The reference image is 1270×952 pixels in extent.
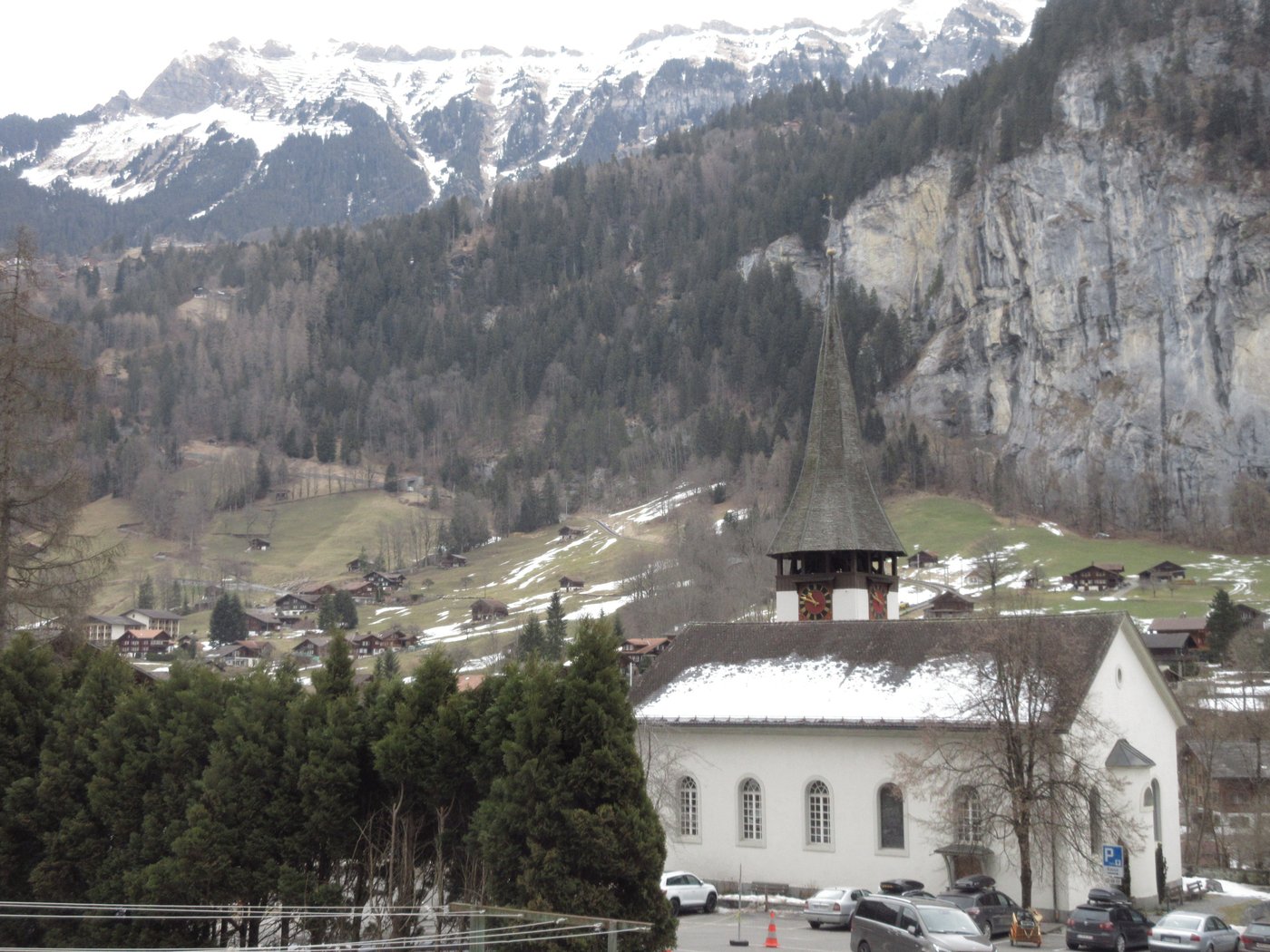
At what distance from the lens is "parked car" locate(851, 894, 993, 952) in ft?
83.0

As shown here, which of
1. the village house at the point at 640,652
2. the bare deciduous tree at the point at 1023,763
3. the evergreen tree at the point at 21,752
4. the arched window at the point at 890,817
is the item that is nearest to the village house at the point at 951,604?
the village house at the point at 640,652

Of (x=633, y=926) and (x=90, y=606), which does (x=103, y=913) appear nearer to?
(x=90, y=606)

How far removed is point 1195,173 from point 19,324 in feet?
544

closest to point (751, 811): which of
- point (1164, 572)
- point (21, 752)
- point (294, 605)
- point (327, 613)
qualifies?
point (21, 752)

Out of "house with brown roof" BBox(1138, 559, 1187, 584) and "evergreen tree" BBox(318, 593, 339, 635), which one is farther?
"evergreen tree" BBox(318, 593, 339, 635)

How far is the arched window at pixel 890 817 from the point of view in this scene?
135 ft

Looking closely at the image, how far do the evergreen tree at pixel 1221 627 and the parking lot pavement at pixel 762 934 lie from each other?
66.3m

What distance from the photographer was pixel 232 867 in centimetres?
2603

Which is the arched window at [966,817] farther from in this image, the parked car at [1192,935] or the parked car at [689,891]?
the parked car at [1192,935]

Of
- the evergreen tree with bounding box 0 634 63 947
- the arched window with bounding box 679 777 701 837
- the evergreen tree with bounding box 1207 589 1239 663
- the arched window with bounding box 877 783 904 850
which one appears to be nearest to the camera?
the evergreen tree with bounding box 0 634 63 947

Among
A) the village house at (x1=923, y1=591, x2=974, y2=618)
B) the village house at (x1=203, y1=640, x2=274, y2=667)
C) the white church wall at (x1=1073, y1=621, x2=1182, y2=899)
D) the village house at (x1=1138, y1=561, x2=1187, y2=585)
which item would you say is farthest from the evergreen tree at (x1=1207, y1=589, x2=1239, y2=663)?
the village house at (x1=203, y1=640, x2=274, y2=667)

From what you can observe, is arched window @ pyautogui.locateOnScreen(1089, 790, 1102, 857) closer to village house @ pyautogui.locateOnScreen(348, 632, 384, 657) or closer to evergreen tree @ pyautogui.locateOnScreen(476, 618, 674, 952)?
evergreen tree @ pyautogui.locateOnScreen(476, 618, 674, 952)

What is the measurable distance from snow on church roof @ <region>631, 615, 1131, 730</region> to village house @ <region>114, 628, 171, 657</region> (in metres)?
107

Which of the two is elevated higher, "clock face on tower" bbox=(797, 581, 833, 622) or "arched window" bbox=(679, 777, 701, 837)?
"clock face on tower" bbox=(797, 581, 833, 622)
